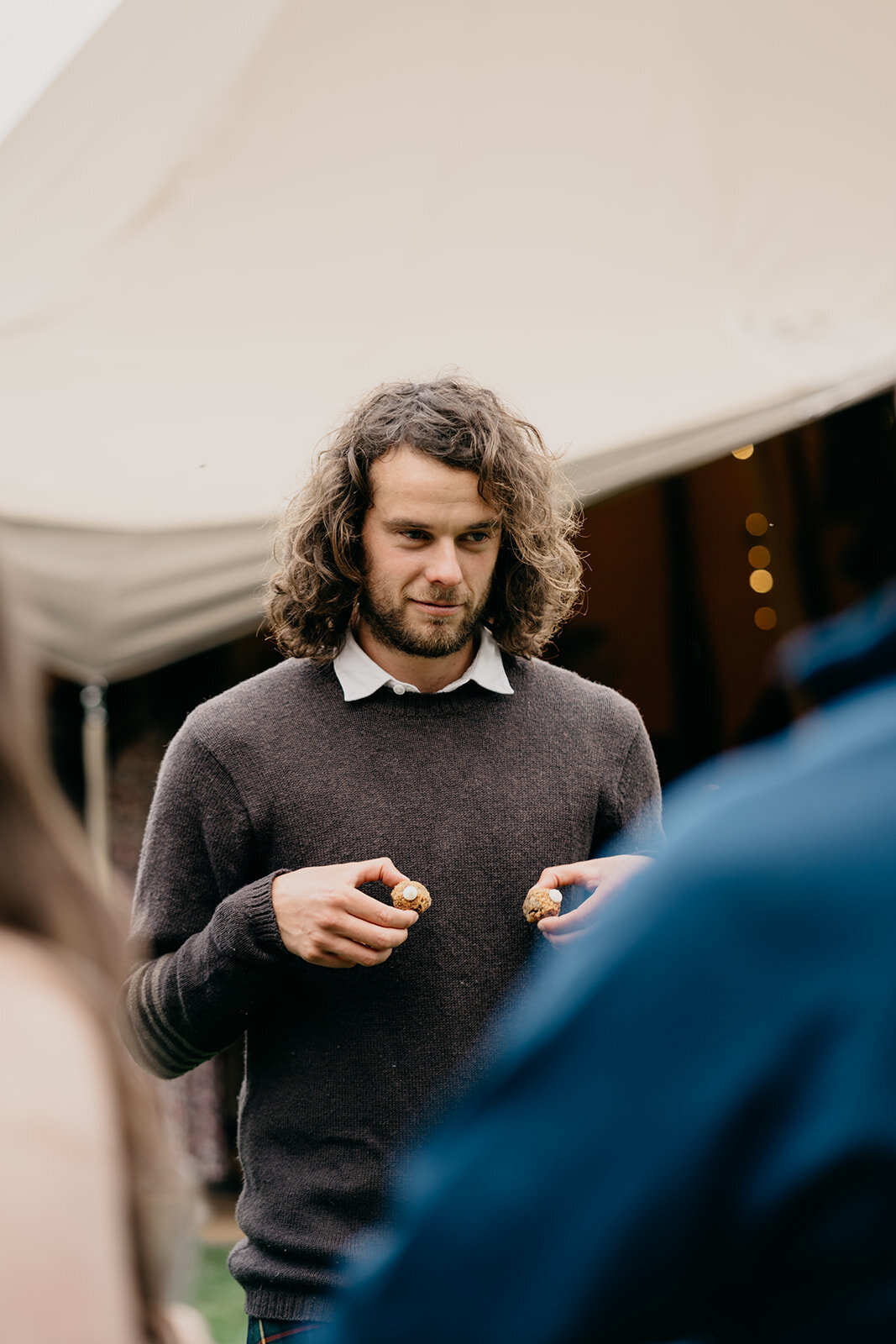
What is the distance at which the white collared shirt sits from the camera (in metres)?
2.02

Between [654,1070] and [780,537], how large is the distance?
410cm

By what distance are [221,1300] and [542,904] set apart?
3.84 m

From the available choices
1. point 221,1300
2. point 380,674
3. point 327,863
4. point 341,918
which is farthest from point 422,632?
point 221,1300

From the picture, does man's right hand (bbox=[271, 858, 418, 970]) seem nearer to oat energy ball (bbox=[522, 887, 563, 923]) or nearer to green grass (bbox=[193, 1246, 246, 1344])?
oat energy ball (bbox=[522, 887, 563, 923])

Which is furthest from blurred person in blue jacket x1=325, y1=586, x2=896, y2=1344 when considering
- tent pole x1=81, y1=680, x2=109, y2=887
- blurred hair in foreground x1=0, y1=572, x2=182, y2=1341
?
tent pole x1=81, y1=680, x2=109, y2=887

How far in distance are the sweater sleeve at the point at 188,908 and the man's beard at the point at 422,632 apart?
0.33m

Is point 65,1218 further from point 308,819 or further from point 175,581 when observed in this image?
point 175,581

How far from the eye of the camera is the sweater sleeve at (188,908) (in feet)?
5.83

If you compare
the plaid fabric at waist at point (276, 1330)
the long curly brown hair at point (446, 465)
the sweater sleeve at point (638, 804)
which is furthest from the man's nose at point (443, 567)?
the plaid fabric at waist at point (276, 1330)

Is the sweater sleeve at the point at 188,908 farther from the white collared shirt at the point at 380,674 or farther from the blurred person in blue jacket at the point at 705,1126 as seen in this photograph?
the blurred person in blue jacket at the point at 705,1126

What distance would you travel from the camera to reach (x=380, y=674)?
2031 mm

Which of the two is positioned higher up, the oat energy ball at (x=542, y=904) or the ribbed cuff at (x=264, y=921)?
the ribbed cuff at (x=264, y=921)

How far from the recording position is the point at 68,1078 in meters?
0.74

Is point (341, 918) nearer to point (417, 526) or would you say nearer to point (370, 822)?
point (370, 822)
